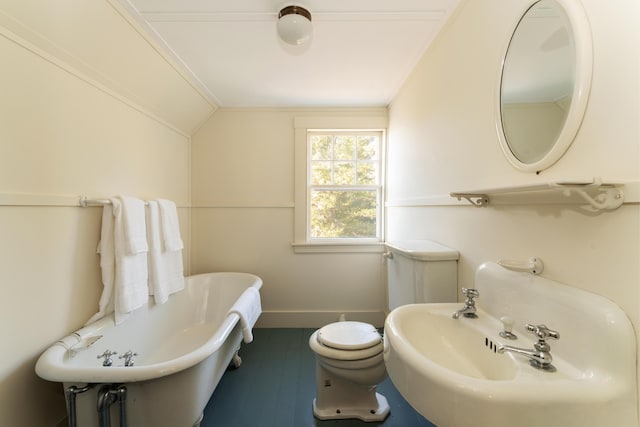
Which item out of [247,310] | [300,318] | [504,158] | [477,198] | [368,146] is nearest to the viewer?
[504,158]

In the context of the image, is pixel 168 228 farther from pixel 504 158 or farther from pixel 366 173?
pixel 504 158

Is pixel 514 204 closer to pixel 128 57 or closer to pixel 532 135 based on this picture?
pixel 532 135

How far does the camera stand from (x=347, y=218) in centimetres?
278

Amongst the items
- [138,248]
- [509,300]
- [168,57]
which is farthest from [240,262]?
[509,300]

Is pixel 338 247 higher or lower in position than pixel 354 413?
higher

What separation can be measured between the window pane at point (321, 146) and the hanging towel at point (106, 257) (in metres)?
1.78

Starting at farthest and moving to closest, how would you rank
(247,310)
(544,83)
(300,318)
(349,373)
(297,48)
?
(300,318), (247,310), (297,48), (349,373), (544,83)

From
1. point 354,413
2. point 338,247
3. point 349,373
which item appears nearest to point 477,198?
point 349,373

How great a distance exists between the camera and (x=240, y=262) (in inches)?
106

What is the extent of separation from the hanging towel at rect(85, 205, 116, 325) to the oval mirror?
202 centimetres

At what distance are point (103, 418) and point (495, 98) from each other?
6.76 feet

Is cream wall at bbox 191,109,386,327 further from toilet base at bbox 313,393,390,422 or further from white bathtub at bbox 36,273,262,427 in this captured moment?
toilet base at bbox 313,393,390,422

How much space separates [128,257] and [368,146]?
2.23 metres

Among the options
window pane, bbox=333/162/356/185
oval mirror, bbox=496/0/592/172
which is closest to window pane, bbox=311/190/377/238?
window pane, bbox=333/162/356/185
